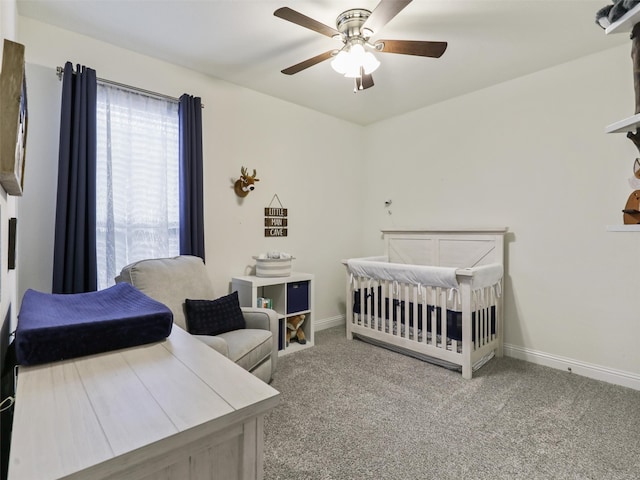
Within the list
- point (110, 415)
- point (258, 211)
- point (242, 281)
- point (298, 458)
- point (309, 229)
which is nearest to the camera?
point (110, 415)

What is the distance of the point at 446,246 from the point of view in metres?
3.32

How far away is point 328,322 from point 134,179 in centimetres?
249

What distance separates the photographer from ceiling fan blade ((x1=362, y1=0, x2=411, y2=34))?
156 centimetres

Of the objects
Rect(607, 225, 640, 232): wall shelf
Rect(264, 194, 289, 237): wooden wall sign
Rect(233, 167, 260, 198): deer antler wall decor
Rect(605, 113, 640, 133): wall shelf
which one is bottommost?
Rect(607, 225, 640, 232): wall shelf

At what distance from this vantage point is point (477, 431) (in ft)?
6.02

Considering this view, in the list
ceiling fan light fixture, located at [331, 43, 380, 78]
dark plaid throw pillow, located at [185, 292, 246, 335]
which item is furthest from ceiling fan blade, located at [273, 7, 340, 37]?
dark plaid throw pillow, located at [185, 292, 246, 335]

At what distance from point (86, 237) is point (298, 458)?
1912 mm

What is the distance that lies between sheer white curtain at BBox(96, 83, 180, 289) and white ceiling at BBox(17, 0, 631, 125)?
430 millimetres

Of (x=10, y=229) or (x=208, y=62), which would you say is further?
(x=208, y=62)

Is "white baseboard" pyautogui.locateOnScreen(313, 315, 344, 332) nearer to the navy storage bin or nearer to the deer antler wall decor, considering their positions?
the navy storage bin

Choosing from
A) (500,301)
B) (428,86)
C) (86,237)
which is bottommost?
(500,301)

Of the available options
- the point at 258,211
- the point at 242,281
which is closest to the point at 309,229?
the point at 258,211

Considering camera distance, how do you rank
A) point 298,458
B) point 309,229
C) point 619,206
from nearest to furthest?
point 298,458 → point 619,206 → point 309,229

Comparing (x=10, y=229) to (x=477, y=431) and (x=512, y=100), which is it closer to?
(x=477, y=431)
